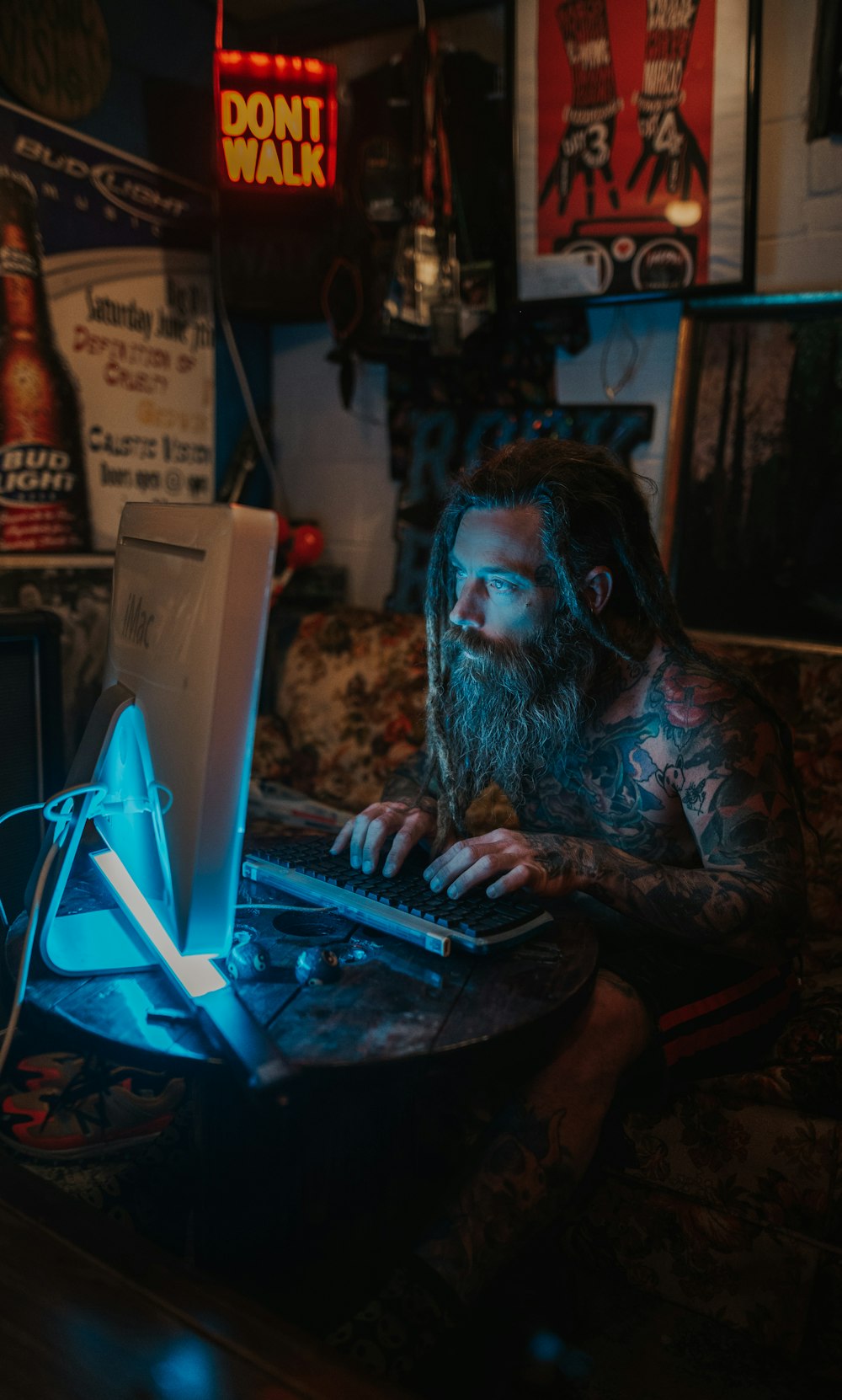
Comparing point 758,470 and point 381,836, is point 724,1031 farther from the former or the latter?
point 758,470

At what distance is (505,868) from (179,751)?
53cm

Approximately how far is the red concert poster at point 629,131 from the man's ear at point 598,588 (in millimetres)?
1290

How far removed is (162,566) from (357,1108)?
0.83 meters

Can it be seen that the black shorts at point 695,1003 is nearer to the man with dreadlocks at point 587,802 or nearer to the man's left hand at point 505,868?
the man with dreadlocks at point 587,802

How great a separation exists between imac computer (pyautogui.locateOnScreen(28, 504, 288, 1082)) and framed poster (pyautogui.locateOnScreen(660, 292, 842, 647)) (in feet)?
6.37

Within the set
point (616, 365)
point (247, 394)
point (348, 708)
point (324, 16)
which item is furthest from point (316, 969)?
point (324, 16)

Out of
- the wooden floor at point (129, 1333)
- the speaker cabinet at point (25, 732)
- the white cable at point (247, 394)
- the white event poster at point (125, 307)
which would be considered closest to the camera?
the wooden floor at point (129, 1333)

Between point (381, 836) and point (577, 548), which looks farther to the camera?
point (577, 548)

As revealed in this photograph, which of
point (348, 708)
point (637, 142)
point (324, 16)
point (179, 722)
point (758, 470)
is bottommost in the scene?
point (348, 708)

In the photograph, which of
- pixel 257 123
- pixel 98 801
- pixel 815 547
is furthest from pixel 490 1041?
pixel 257 123

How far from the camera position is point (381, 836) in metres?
1.41

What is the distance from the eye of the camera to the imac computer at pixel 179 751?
2.72 ft

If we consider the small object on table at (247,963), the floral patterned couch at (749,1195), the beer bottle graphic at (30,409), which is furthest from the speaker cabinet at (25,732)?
the floral patterned couch at (749,1195)

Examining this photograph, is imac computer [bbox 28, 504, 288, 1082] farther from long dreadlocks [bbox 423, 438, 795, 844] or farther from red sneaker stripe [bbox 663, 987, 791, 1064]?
red sneaker stripe [bbox 663, 987, 791, 1064]
